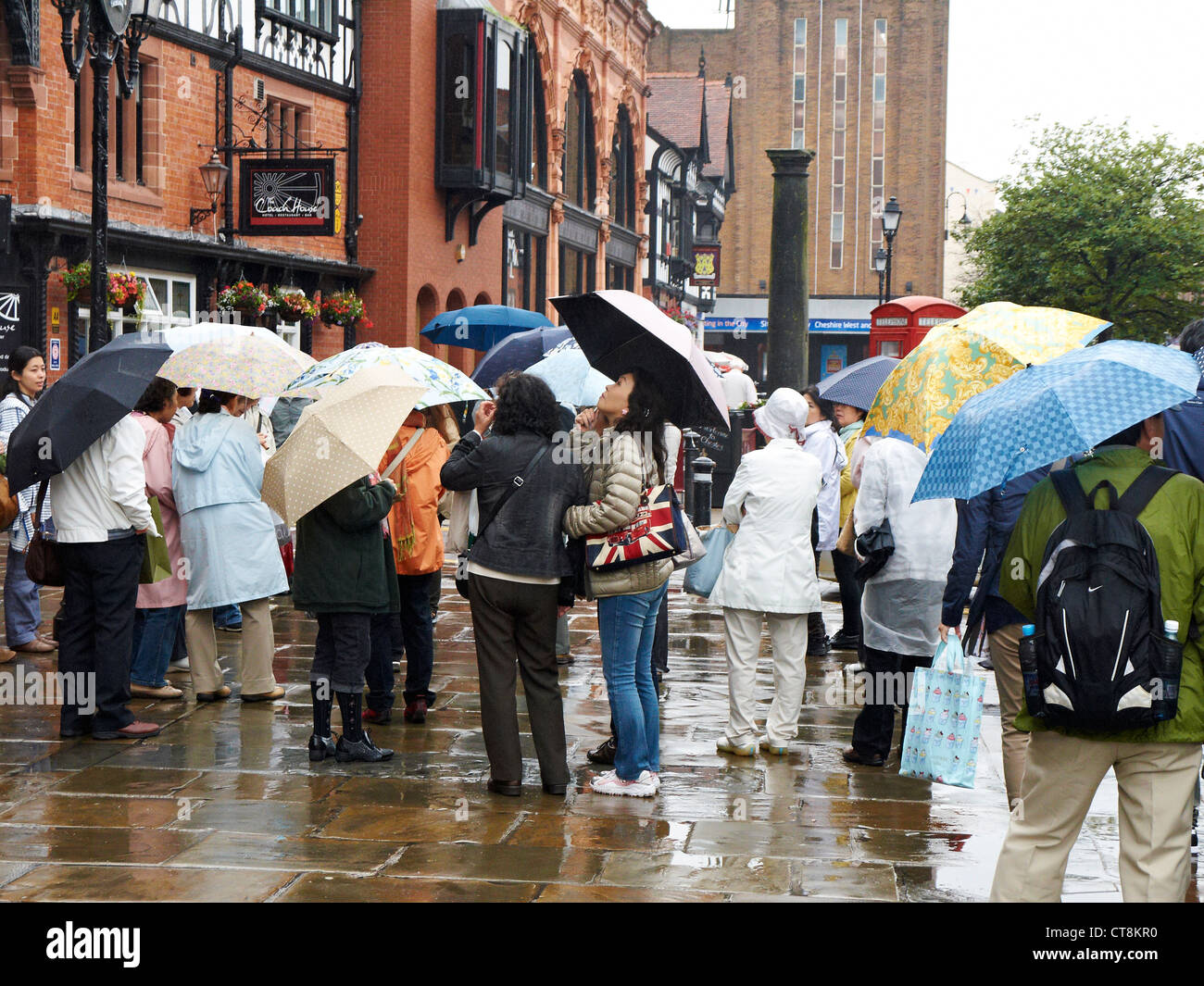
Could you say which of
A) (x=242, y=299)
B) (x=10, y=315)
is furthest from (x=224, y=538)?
(x=242, y=299)

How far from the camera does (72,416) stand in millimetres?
7262

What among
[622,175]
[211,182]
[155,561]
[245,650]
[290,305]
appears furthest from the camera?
[622,175]

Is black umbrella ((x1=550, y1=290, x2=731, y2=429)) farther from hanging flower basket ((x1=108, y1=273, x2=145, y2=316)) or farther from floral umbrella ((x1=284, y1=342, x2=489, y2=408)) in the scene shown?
hanging flower basket ((x1=108, y1=273, x2=145, y2=316))

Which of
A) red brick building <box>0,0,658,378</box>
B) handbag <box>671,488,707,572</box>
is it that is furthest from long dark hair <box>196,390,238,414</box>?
red brick building <box>0,0,658,378</box>

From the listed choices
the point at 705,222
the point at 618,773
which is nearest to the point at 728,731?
the point at 618,773

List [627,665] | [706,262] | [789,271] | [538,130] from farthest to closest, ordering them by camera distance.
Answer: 1. [706,262]
2. [538,130]
3. [789,271]
4. [627,665]

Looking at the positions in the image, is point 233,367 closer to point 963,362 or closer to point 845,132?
point 963,362

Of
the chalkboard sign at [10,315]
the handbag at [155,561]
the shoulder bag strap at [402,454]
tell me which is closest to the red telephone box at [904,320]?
the chalkboard sign at [10,315]

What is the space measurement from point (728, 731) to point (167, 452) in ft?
11.6

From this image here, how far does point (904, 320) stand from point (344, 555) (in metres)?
16.3

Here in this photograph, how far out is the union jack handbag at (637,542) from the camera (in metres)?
6.47

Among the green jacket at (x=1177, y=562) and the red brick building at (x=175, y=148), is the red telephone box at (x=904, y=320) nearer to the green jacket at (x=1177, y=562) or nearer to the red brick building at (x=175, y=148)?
the red brick building at (x=175, y=148)

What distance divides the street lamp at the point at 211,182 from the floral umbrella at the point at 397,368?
39.7 feet

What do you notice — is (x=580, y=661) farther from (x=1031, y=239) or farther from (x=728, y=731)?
(x=1031, y=239)
